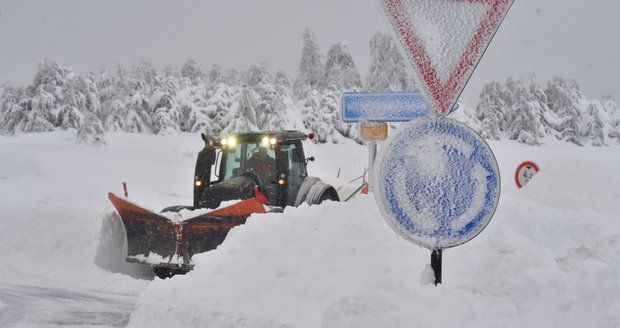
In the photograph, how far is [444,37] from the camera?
2.98m

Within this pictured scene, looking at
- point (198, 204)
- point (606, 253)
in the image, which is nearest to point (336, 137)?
point (198, 204)

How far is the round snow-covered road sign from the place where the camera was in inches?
115

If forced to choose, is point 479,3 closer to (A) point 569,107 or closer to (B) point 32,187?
(B) point 32,187

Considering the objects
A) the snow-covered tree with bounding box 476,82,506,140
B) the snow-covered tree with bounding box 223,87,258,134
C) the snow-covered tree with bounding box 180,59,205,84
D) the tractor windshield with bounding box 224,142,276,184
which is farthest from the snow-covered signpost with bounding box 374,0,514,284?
the snow-covered tree with bounding box 180,59,205,84

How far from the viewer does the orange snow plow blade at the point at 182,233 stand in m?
7.50

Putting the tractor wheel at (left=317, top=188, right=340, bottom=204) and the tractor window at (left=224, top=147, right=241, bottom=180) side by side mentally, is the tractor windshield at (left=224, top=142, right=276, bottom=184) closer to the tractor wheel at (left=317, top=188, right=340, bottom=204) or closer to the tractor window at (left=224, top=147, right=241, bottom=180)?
the tractor window at (left=224, top=147, right=241, bottom=180)

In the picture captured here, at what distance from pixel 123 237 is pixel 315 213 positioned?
380 centimetres

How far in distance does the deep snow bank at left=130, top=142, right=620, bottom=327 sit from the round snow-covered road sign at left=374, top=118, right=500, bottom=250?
0.56 meters

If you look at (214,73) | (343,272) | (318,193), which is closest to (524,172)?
(318,193)

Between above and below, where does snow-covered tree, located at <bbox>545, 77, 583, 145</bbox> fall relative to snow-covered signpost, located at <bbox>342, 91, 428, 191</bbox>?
above

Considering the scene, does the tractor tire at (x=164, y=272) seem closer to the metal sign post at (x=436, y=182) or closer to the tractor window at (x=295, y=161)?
the tractor window at (x=295, y=161)

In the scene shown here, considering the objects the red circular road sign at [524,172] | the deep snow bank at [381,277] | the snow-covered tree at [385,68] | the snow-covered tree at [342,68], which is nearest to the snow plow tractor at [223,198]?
the deep snow bank at [381,277]

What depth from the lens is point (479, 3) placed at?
9.59 feet

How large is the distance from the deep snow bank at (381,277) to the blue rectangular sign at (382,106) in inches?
68.7
